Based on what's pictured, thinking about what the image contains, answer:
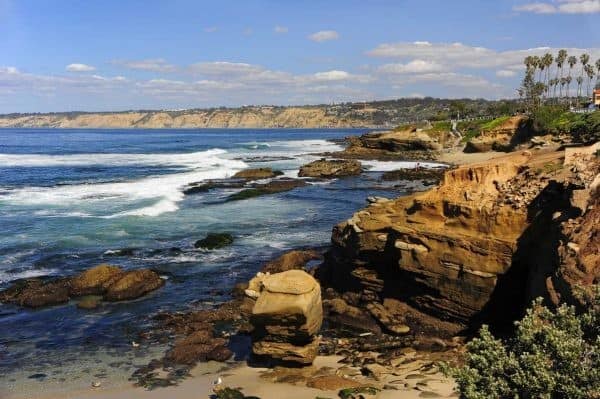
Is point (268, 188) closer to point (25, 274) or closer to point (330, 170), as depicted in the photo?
point (330, 170)

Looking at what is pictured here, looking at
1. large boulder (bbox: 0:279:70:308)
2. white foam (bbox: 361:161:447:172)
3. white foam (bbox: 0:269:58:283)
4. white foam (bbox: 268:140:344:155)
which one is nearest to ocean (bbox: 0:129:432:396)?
white foam (bbox: 0:269:58:283)

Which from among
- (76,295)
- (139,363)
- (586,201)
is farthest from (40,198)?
(586,201)

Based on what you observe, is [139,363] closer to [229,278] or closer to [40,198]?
[229,278]

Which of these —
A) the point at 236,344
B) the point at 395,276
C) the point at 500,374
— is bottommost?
the point at 236,344

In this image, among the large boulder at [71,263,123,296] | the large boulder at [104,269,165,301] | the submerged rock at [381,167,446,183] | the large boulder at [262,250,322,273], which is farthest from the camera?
the submerged rock at [381,167,446,183]

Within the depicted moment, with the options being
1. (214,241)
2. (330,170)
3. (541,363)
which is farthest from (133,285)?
(330,170)

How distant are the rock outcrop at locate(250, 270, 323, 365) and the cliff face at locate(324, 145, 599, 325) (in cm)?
359

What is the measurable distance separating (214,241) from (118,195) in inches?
764

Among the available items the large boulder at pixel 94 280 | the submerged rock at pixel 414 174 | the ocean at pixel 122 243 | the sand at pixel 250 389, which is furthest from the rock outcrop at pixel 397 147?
the sand at pixel 250 389

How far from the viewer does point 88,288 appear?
66.3 feet

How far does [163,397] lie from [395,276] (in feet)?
25.4

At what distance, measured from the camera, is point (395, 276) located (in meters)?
16.6

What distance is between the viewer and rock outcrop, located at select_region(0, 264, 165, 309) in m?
19.3

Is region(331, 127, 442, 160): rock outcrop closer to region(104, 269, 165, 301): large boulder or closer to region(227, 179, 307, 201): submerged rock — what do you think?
region(227, 179, 307, 201): submerged rock
